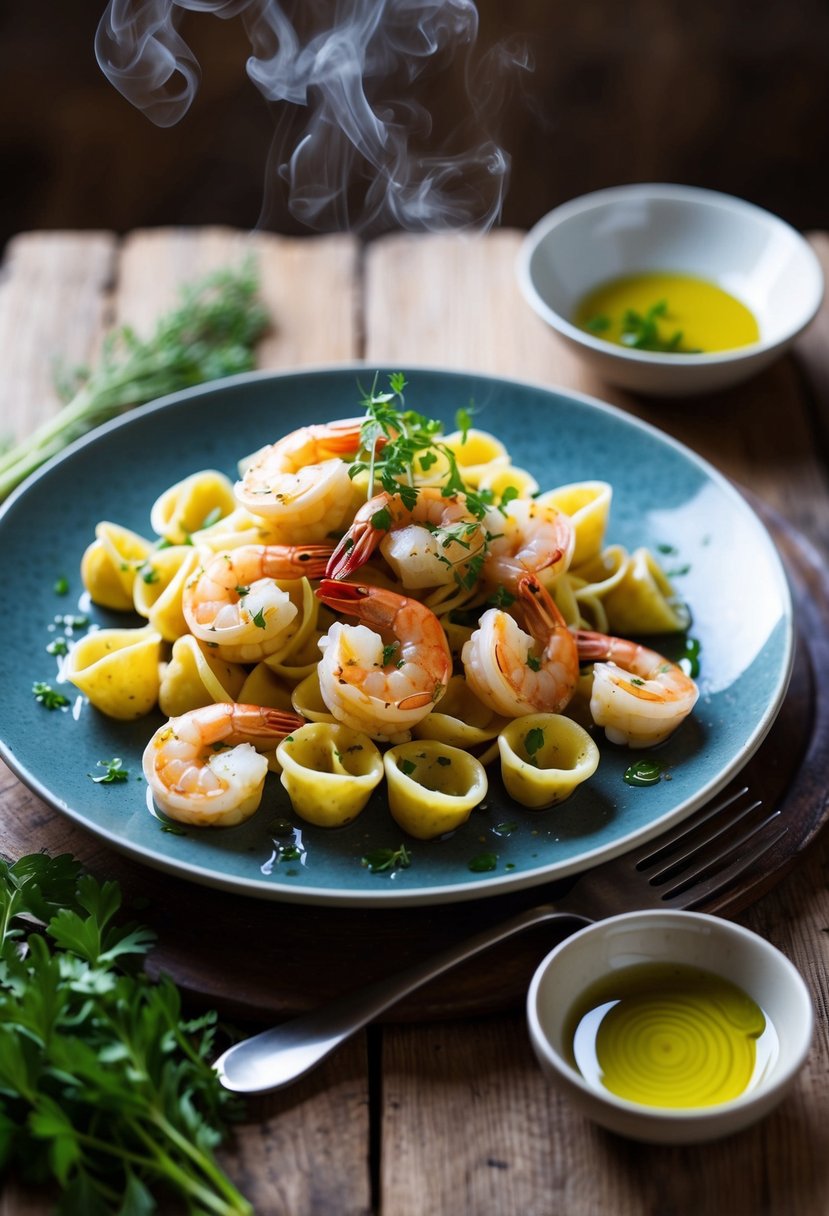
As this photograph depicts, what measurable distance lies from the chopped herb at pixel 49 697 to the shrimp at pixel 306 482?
0.69 meters

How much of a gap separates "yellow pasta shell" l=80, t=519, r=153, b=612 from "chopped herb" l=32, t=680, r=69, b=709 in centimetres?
37

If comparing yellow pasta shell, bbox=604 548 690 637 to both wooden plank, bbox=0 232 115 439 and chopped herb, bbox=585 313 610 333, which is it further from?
wooden plank, bbox=0 232 115 439

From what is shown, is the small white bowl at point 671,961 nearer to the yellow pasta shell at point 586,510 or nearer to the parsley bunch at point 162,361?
the yellow pasta shell at point 586,510

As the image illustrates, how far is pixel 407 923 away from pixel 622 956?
19.9 inches

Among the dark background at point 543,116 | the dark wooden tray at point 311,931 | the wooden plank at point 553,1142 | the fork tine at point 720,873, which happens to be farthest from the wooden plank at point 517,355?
the dark background at point 543,116

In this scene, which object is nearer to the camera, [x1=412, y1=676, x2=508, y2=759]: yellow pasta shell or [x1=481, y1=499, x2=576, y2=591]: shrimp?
[x1=412, y1=676, x2=508, y2=759]: yellow pasta shell

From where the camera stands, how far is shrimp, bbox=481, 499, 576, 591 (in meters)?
3.22

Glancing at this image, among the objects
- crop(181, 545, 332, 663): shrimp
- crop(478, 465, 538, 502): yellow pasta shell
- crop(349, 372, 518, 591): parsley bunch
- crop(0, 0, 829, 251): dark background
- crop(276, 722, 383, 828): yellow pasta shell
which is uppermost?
crop(349, 372, 518, 591): parsley bunch

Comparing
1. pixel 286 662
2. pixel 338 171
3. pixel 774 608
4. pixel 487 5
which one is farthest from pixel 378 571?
pixel 487 5

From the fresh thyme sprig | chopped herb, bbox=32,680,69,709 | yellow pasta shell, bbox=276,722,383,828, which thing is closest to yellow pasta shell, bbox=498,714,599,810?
yellow pasta shell, bbox=276,722,383,828

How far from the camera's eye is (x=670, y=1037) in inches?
96.8

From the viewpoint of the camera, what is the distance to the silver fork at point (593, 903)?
2496 millimetres

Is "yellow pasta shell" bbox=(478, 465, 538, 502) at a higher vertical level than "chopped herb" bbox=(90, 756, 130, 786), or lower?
higher

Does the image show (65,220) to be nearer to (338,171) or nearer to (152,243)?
(152,243)
